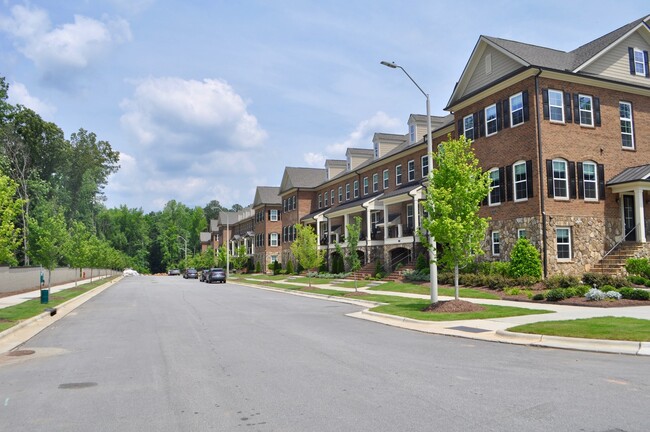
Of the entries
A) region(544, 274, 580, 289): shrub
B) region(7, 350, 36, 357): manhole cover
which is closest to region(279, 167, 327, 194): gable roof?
region(544, 274, 580, 289): shrub

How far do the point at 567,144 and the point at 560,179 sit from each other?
73.0 inches

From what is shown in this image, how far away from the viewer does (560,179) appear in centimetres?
2572

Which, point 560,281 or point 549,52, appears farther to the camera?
point 549,52

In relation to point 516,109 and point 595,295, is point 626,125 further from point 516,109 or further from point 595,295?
point 595,295

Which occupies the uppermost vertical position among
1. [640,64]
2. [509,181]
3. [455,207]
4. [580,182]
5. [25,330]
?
[640,64]

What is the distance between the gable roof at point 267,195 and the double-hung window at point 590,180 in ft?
166

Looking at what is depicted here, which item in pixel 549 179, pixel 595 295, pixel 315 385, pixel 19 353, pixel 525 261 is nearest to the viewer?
pixel 315 385

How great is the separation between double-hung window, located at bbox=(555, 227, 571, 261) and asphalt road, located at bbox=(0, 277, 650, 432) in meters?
15.1

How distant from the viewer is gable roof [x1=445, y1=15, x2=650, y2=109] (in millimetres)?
26734

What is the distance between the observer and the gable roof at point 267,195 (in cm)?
7338

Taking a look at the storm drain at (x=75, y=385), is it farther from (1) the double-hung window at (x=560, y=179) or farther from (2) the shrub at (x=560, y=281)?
(1) the double-hung window at (x=560, y=179)

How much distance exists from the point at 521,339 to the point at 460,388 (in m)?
5.35

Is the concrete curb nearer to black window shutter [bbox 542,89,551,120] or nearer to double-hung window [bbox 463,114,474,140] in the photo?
double-hung window [bbox 463,114,474,140]

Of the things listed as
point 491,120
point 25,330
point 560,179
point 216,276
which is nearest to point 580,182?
point 560,179
